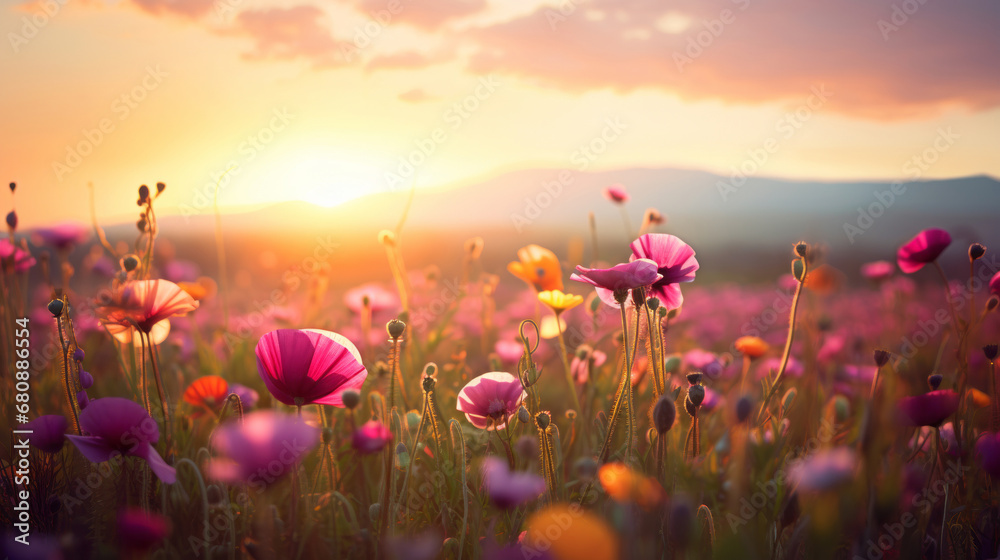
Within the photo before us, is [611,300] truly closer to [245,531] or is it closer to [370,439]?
[370,439]

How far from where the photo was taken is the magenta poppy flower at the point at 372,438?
128 centimetres

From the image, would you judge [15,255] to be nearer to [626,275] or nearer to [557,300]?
[557,300]

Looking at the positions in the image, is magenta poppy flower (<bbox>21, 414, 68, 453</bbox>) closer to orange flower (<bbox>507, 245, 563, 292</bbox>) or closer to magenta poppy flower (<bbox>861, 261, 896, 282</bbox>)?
orange flower (<bbox>507, 245, 563, 292</bbox>)

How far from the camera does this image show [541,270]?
2.03m

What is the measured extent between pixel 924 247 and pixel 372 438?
6.11 ft

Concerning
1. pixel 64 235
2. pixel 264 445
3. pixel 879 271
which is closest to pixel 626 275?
pixel 264 445

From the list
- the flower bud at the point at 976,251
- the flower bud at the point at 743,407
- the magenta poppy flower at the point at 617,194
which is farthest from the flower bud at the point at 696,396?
the magenta poppy flower at the point at 617,194

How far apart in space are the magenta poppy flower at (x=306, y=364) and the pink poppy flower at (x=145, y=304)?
25 centimetres

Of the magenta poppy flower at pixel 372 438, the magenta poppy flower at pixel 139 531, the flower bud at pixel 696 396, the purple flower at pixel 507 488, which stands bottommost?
the magenta poppy flower at pixel 372 438

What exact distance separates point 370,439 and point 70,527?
67 cm

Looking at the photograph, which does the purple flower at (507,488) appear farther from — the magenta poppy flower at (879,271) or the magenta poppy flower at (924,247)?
the magenta poppy flower at (879,271)

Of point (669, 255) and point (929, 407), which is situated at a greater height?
point (669, 255)

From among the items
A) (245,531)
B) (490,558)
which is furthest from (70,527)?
(490,558)

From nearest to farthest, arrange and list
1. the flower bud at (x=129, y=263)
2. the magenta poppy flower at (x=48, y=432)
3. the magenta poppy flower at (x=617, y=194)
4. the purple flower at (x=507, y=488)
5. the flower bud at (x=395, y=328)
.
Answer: the purple flower at (x=507, y=488)
the flower bud at (x=395, y=328)
the magenta poppy flower at (x=48, y=432)
the flower bud at (x=129, y=263)
the magenta poppy flower at (x=617, y=194)
